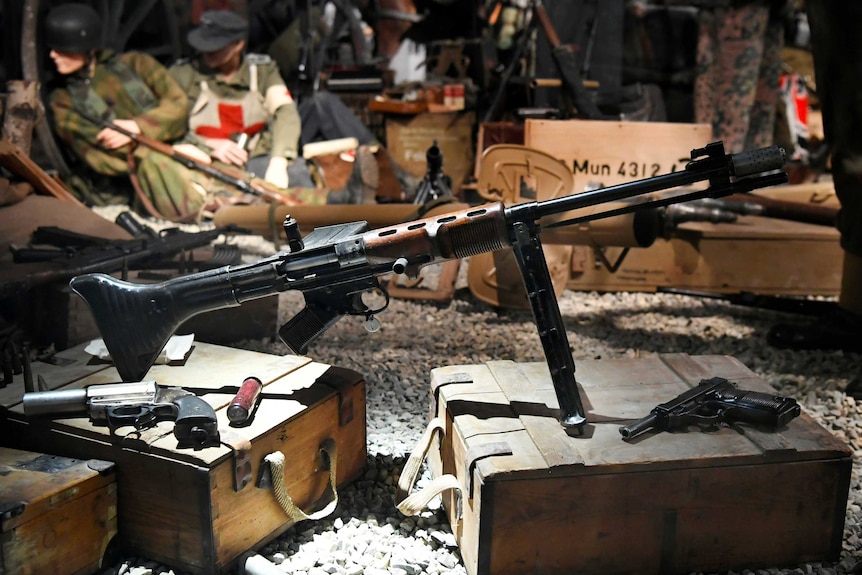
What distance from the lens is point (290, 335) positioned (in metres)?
2.75

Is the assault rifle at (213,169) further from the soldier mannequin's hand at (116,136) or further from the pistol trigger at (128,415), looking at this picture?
the pistol trigger at (128,415)

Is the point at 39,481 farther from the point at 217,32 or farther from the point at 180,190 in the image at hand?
the point at 217,32

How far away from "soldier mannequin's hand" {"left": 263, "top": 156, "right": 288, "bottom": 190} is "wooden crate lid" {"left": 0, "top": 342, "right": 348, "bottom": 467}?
3.79 m

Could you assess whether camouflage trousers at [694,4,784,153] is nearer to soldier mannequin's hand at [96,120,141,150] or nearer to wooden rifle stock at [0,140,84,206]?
soldier mannequin's hand at [96,120,141,150]

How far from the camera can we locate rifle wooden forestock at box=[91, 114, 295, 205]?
6258 mm

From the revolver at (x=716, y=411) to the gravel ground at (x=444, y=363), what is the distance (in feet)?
1.51

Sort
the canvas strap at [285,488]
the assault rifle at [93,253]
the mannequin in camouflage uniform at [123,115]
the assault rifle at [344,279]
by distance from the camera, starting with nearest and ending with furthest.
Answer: the canvas strap at [285,488] < the assault rifle at [344,279] < the assault rifle at [93,253] < the mannequin in camouflage uniform at [123,115]

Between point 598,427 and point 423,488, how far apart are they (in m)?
0.62

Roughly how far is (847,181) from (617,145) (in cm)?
171

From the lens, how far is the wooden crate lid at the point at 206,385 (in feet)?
7.77

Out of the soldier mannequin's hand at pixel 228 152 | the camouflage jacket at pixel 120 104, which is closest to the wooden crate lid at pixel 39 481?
the soldier mannequin's hand at pixel 228 152

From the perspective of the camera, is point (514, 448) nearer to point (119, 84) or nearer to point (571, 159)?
point (571, 159)

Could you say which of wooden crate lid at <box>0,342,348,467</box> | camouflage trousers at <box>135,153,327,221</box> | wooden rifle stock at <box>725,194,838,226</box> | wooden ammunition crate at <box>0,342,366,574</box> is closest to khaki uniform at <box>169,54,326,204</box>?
camouflage trousers at <box>135,153,327,221</box>

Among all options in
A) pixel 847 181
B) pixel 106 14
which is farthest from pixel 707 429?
pixel 106 14
